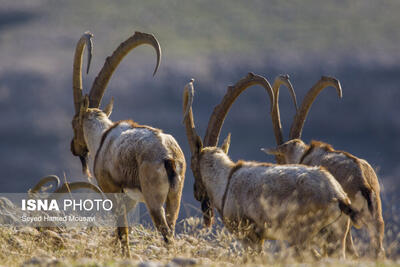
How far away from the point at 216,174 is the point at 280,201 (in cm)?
193

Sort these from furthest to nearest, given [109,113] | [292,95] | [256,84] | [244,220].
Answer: [292,95] → [256,84] → [109,113] → [244,220]

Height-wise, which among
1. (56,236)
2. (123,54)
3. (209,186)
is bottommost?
(56,236)

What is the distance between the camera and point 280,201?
25.8ft

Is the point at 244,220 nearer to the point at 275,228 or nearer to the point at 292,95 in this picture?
the point at 275,228

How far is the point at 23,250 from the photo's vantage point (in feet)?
29.3

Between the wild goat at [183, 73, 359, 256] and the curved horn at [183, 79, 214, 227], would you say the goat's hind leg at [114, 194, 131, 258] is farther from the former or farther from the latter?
the curved horn at [183, 79, 214, 227]

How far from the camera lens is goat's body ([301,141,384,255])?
9797 mm

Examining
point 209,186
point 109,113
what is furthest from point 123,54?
point 209,186

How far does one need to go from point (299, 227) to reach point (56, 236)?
171 inches

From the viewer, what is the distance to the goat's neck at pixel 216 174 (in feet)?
30.7

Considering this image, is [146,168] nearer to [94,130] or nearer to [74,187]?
[94,130]

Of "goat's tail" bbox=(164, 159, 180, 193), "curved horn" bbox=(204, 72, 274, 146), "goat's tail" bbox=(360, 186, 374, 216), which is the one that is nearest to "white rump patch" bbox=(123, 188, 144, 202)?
"goat's tail" bbox=(164, 159, 180, 193)

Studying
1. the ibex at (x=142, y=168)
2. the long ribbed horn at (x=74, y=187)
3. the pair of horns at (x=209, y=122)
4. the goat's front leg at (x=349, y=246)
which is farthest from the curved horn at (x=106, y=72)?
the goat's front leg at (x=349, y=246)

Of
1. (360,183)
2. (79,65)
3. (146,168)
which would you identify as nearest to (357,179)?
(360,183)
